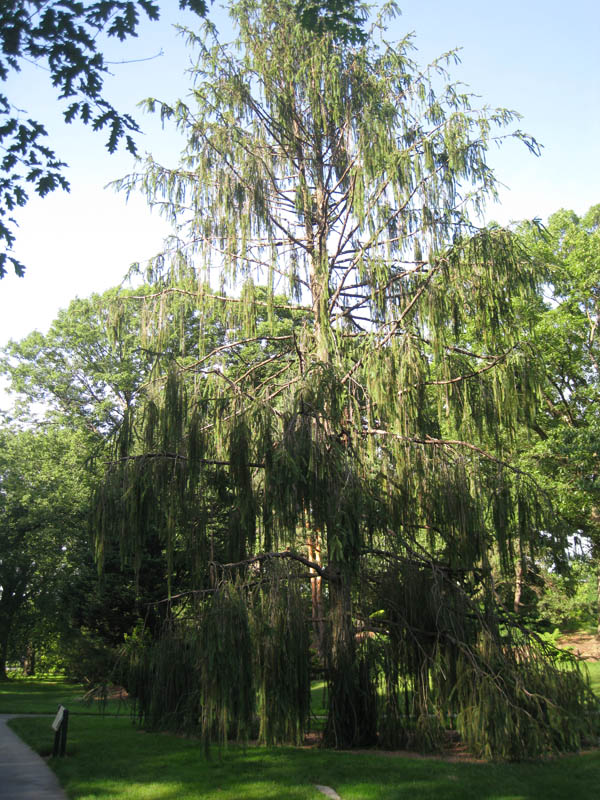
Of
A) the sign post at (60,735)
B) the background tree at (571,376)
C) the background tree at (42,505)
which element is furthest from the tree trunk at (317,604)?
the background tree at (42,505)

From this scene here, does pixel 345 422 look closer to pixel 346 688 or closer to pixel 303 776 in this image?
pixel 346 688

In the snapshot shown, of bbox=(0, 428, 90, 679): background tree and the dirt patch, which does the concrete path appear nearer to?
bbox=(0, 428, 90, 679): background tree

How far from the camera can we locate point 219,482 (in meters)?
8.31

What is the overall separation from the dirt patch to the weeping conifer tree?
1453 centimetres

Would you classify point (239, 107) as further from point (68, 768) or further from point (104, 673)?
point (104, 673)

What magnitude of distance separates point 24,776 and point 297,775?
305cm

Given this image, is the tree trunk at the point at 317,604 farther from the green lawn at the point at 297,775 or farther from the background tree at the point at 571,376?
the background tree at the point at 571,376

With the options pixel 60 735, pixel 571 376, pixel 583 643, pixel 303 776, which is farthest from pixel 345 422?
pixel 583 643

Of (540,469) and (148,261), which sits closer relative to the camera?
(148,261)

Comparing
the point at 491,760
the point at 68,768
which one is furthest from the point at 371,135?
the point at 68,768

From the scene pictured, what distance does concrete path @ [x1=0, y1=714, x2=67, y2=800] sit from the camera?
21.5 feet

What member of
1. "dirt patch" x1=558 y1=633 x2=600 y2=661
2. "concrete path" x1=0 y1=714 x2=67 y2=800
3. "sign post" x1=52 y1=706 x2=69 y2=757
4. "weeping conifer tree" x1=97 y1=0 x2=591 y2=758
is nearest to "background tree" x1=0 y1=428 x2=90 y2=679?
"concrete path" x1=0 y1=714 x2=67 y2=800

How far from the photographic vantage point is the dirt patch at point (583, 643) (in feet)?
70.3

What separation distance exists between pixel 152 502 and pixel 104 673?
10.9 meters
